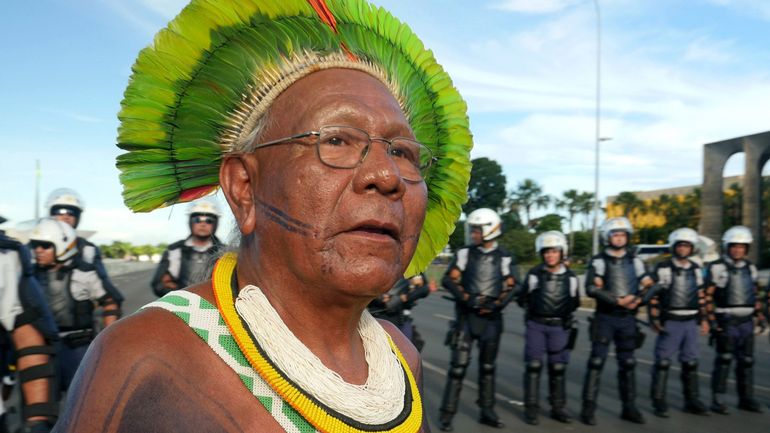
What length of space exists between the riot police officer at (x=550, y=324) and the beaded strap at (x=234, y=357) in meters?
6.78

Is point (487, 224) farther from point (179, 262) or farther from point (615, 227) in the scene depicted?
point (179, 262)

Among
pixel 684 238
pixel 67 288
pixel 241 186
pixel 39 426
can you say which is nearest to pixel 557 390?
pixel 684 238

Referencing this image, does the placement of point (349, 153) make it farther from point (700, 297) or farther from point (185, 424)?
point (700, 297)

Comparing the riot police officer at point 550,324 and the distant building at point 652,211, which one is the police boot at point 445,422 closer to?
the riot police officer at point 550,324

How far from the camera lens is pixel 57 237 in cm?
657

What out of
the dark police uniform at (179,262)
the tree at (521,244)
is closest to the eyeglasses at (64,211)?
the dark police uniform at (179,262)

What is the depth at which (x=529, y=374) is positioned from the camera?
775cm

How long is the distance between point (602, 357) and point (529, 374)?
0.98 meters

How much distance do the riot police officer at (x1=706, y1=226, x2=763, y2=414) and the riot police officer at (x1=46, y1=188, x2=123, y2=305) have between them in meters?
7.27

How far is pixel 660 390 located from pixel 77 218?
732 centimetres

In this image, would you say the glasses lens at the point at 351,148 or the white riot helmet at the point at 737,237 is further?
the white riot helmet at the point at 737,237

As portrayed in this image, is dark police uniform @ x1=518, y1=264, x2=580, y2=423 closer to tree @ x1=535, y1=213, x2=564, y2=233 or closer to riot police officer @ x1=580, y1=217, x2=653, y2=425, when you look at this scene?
riot police officer @ x1=580, y1=217, x2=653, y2=425

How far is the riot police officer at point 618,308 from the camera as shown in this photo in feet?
25.8

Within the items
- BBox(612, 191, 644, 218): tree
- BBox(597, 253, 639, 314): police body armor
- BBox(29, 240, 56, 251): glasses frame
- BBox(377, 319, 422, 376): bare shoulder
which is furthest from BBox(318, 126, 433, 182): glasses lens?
BBox(612, 191, 644, 218): tree
